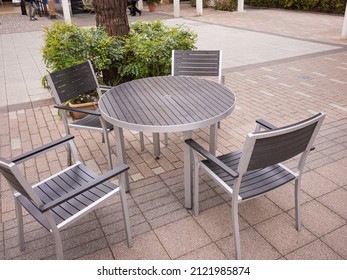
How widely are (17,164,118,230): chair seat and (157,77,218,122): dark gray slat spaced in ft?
2.65

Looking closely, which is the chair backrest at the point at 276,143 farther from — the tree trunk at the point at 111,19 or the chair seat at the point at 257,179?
the tree trunk at the point at 111,19

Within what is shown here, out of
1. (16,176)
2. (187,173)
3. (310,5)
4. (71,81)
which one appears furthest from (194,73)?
(310,5)

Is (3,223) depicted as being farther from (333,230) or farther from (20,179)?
(333,230)

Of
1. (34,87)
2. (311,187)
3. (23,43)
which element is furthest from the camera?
(23,43)

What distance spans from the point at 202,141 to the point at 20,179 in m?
2.53

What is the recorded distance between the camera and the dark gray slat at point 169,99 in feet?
7.81

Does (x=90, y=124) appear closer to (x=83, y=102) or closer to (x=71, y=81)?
(x=71, y=81)

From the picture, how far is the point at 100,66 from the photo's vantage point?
4.46 meters

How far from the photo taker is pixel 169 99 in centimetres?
279

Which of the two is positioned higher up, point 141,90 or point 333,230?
Result: point 141,90

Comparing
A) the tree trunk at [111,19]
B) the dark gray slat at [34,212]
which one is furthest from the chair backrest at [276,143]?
the tree trunk at [111,19]

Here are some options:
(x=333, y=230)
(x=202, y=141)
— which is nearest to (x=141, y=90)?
(x=202, y=141)

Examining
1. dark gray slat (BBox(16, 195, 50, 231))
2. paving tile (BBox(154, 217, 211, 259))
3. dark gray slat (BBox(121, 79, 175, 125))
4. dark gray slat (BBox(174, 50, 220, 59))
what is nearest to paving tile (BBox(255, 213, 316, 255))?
paving tile (BBox(154, 217, 211, 259))

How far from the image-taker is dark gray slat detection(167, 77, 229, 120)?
2.49 meters
